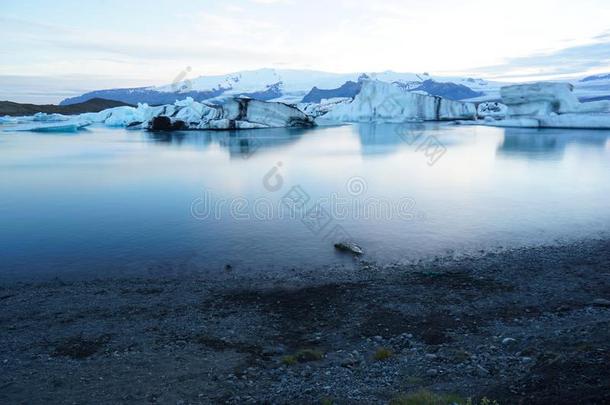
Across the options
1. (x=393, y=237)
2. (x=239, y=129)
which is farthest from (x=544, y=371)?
(x=239, y=129)

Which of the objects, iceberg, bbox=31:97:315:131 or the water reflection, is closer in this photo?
the water reflection

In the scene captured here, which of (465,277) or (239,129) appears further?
(239,129)

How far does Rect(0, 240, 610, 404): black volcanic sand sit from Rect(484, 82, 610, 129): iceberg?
35.2 metres

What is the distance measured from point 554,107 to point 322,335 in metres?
42.1

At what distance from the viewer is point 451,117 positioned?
193ft

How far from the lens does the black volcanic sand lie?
4.23 meters

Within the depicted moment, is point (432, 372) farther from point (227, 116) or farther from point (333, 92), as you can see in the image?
point (333, 92)

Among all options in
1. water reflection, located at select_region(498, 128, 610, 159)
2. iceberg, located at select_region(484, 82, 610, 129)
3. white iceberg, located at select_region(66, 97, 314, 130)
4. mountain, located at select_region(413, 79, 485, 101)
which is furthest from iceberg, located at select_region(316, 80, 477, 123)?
mountain, located at select_region(413, 79, 485, 101)

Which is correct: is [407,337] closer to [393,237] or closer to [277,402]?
[277,402]

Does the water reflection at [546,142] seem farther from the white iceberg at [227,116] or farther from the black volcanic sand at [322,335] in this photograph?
the white iceberg at [227,116]

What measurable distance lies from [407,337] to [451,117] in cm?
5736

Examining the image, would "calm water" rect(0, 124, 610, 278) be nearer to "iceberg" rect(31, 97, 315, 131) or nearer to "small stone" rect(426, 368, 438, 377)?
"small stone" rect(426, 368, 438, 377)

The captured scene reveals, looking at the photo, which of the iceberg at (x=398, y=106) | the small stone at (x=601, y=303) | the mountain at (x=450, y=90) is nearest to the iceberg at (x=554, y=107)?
the iceberg at (x=398, y=106)

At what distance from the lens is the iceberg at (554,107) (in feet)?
125
